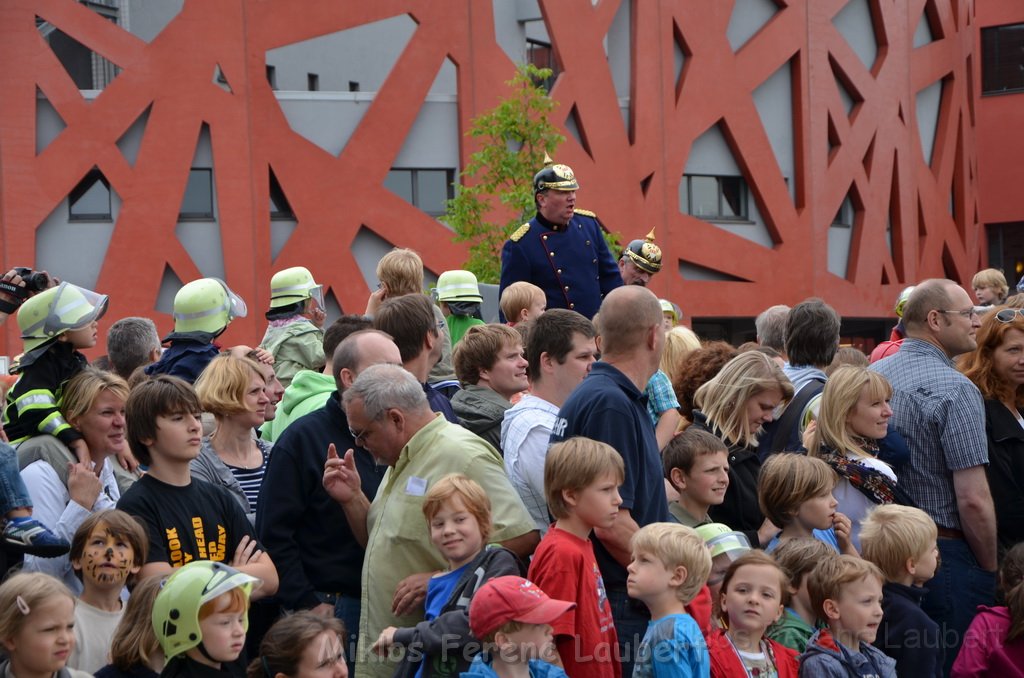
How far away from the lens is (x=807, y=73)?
3039cm

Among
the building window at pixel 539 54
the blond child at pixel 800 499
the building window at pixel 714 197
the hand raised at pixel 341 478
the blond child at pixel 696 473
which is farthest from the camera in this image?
the building window at pixel 539 54

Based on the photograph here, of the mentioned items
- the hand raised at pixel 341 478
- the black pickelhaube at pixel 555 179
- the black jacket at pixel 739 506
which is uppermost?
the black pickelhaube at pixel 555 179

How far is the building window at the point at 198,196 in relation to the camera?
2475 centimetres

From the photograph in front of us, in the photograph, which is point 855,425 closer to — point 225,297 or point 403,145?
point 225,297

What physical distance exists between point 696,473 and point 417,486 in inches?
57.2

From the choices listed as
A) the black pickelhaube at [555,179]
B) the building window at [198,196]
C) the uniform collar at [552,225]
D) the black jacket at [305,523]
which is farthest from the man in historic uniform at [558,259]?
the building window at [198,196]

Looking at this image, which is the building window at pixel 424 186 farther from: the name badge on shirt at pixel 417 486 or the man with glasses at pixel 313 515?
the name badge on shirt at pixel 417 486

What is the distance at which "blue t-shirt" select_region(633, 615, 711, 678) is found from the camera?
16.3 feet

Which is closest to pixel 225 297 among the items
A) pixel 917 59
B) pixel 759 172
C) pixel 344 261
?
pixel 344 261

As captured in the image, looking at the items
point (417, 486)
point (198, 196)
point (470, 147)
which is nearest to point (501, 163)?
point (470, 147)

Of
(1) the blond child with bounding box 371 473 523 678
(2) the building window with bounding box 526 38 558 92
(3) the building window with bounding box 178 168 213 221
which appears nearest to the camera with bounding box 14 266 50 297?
(1) the blond child with bounding box 371 473 523 678

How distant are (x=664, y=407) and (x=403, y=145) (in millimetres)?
19556

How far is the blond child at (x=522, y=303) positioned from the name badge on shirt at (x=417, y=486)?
3847mm

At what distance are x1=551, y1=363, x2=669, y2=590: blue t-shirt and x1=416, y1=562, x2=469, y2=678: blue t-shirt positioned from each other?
69 cm
